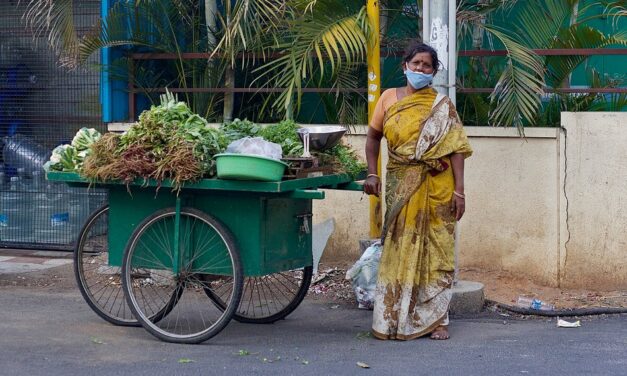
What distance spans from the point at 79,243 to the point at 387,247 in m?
2.03

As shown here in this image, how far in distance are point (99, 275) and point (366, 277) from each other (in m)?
2.36

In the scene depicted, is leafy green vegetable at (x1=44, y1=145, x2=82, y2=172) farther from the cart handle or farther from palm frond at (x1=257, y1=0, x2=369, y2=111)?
palm frond at (x1=257, y1=0, x2=369, y2=111)

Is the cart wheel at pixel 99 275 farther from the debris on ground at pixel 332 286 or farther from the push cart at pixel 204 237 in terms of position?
the debris on ground at pixel 332 286

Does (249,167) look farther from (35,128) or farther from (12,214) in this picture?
(12,214)

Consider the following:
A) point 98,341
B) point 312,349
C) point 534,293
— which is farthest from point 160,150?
point 534,293

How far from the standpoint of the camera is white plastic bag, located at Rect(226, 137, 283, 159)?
5625 millimetres

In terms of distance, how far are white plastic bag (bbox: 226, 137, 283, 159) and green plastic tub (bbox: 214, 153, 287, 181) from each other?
108 mm

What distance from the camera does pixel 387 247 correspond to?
6.05m

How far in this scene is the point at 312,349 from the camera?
19.2 feet

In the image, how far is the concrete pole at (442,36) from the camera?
667 cm

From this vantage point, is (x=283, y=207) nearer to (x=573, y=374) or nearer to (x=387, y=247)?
(x=387, y=247)

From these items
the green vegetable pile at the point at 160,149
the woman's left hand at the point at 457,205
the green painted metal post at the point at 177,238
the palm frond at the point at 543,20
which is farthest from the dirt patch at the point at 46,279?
the palm frond at the point at 543,20

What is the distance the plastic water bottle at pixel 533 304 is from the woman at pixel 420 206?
1.24 meters

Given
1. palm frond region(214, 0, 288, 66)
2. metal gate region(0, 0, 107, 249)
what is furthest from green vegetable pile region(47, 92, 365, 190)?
metal gate region(0, 0, 107, 249)
